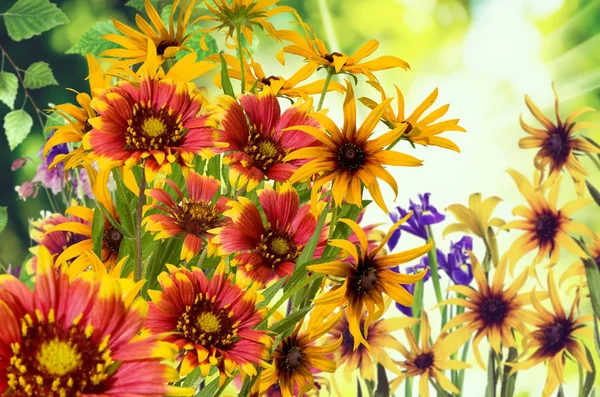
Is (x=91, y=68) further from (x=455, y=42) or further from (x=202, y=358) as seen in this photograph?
(x=455, y=42)

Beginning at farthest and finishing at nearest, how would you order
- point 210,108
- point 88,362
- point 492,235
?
1. point 492,235
2. point 210,108
3. point 88,362

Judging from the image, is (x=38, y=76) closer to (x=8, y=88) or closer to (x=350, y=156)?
(x=8, y=88)

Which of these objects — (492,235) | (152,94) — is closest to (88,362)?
(152,94)

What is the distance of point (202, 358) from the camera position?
0.24 metres

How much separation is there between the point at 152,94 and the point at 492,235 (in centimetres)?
67

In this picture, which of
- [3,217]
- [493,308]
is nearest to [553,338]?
[493,308]

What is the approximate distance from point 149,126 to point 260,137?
5 cm

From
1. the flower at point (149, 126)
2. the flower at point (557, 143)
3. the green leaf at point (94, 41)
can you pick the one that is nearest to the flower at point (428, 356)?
the flower at point (557, 143)

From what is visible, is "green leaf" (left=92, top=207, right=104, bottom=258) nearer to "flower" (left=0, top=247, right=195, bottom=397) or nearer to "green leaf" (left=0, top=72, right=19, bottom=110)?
Answer: "flower" (left=0, top=247, right=195, bottom=397)

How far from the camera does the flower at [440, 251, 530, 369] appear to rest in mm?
842

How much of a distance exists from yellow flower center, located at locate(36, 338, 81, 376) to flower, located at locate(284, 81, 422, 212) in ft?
0.38

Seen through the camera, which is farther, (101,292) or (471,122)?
(471,122)

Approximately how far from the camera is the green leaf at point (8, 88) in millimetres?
888

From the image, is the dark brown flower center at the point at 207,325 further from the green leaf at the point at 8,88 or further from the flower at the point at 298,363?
the green leaf at the point at 8,88
